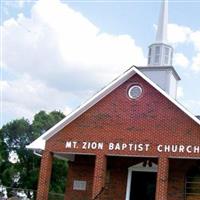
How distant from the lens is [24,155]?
47.8 meters

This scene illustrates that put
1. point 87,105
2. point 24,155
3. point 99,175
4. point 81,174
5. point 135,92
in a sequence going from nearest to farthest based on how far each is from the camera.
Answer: point 99,175
point 135,92
point 87,105
point 81,174
point 24,155

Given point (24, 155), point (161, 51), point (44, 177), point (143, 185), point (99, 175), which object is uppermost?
point (161, 51)

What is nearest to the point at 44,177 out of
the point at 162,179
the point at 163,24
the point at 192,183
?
the point at 162,179

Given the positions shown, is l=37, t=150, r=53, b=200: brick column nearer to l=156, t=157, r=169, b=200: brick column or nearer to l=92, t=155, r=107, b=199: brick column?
l=92, t=155, r=107, b=199: brick column

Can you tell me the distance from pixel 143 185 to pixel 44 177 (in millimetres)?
4635

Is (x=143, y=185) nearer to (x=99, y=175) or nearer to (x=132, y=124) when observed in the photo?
(x=99, y=175)

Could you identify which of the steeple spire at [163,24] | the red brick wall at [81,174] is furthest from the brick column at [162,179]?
the steeple spire at [163,24]

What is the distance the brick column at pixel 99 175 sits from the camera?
20.1 metres

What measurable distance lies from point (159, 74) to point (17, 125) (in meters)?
23.3

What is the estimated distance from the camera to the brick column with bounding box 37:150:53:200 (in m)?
21.0

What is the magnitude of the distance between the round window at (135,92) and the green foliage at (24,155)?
2643 cm

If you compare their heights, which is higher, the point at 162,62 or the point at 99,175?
the point at 162,62

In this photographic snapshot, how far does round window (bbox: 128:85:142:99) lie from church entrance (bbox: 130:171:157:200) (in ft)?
12.4

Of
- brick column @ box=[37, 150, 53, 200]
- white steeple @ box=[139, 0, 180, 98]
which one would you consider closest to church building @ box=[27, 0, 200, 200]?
brick column @ box=[37, 150, 53, 200]
